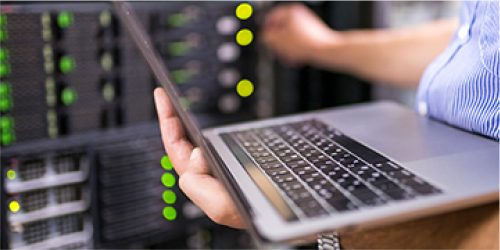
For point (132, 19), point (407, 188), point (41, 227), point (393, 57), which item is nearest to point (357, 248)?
point (407, 188)

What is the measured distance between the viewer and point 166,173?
39.8 inches

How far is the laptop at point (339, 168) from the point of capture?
440 millimetres

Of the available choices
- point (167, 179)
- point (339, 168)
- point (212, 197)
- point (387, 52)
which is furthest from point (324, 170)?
point (387, 52)

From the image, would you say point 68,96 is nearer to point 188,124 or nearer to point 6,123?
point 6,123

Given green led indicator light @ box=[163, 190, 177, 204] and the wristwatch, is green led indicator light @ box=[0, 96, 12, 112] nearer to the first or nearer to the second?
green led indicator light @ box=[163, 190, 177, 204]

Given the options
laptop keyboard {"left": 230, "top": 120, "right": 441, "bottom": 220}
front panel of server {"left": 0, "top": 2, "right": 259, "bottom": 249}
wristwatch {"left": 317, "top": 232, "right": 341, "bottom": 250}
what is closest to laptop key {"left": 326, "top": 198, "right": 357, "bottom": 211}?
laptop keyboard {"left": 230, "top": 120, "right": 441, "bottom": 220}

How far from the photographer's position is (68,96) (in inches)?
36.5

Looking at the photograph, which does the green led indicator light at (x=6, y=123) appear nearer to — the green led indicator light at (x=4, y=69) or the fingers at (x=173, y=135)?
the green led indicator light at (x=4, y=69)

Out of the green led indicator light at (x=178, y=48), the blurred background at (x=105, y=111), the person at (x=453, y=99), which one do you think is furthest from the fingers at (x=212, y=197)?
the green led indicator light at (x=178, y=48)

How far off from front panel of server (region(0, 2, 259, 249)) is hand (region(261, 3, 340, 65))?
0.17 m

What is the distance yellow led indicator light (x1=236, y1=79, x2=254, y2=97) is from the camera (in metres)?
1.12

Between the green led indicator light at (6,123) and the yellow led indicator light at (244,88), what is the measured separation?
44 cm

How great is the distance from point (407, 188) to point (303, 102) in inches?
33.5

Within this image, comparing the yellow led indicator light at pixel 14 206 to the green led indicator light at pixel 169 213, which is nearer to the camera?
the yellow led indicator light at pixel 14 206
